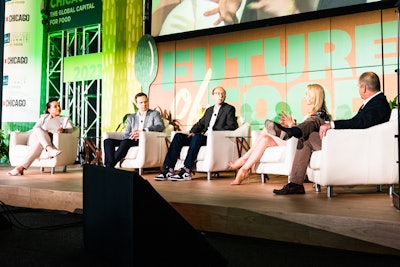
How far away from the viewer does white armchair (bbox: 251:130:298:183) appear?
4.04m

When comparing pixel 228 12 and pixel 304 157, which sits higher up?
pixel 228 12

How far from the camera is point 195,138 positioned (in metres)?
4.81

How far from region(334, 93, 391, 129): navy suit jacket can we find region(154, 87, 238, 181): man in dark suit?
1.93 m

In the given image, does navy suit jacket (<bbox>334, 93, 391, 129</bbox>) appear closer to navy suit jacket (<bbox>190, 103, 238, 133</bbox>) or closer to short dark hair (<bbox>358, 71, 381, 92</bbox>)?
short dark hair (<bbox>358, 71, 381, 92</bbox>)

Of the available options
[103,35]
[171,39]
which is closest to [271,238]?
[171,39]

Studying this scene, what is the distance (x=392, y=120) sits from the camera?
3217 mm

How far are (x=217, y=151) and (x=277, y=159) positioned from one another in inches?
29.0

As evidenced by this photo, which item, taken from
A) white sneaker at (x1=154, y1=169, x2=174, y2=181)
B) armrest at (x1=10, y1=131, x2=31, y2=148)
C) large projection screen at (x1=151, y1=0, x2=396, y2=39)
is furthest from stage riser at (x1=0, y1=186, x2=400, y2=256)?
large projection screen at (x1=151, y1=0, x2=396, y2=39)

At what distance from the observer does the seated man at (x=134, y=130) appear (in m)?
5.30

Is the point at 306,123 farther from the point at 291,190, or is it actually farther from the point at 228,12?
the point at 228,12

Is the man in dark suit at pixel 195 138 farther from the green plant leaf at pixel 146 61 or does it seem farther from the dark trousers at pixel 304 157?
the green plant leaf at pixel 146 61

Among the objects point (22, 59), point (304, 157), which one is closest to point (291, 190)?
point (304, 157)

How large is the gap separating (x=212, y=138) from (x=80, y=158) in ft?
14.4

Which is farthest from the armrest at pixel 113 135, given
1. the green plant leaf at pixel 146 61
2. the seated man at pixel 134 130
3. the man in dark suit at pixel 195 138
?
the green plant leaf at pixel 146 61
